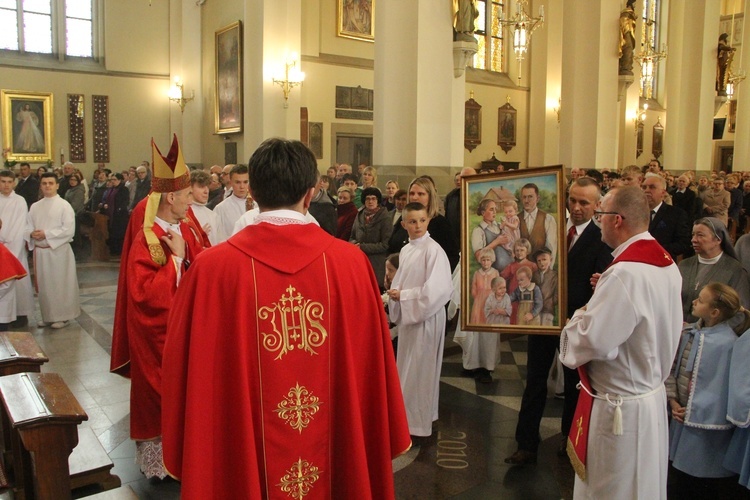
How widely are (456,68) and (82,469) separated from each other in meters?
→ 7.33

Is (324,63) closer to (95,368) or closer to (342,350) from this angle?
(95,368)

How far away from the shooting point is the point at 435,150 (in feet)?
30.2

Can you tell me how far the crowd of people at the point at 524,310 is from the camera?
2033 mm

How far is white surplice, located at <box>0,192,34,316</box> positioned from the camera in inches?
309

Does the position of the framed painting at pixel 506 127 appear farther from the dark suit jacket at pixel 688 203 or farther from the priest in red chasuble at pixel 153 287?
the priest in red chasuble at pixel 153 287

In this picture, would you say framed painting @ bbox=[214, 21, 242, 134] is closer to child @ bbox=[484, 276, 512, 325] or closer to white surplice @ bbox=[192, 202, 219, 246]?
white surplice @ bbox=[192, 202, 219, 246]

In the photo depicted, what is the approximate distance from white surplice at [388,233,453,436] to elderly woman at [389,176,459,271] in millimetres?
477

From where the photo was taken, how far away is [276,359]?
6.74ft

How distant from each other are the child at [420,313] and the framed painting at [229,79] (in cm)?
1100

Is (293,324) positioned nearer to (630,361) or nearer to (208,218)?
(630,361)

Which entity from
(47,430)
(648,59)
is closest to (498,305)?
(47,430)

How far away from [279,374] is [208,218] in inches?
170

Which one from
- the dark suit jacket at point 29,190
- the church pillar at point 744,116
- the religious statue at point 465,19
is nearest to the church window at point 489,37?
the church pillar at point 744,116

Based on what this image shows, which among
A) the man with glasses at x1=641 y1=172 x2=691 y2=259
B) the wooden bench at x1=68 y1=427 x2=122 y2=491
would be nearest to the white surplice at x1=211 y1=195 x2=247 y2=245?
the wooden bench at x1=68 y1=427 x2=122 y2=491
